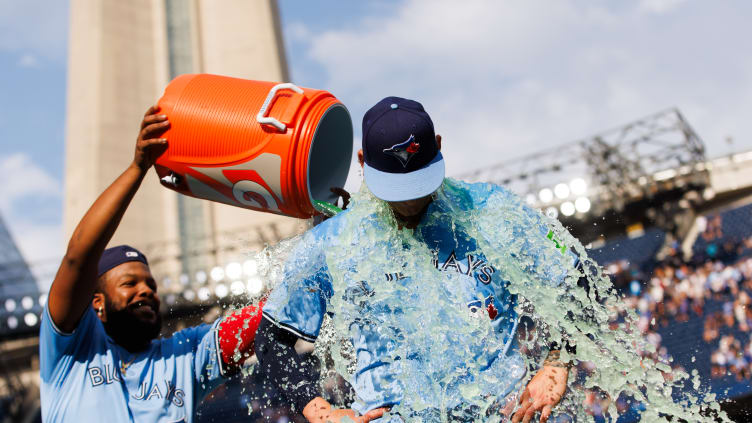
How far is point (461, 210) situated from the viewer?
1.88 meters

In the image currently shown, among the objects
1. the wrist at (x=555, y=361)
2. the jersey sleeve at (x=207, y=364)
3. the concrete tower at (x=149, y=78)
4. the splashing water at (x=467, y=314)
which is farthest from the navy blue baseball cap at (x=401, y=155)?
the concrete tower at (x=149, y=78)

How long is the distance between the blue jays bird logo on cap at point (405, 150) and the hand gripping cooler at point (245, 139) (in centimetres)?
52

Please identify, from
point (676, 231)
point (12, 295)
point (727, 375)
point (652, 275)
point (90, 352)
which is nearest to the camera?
point (90, 352)

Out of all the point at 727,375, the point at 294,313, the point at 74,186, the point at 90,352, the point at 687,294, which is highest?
the point at 294,313

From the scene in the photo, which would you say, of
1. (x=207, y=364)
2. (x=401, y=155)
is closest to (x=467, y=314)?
(x=401, y=155)

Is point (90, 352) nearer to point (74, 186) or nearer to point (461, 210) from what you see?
point (461, 210)

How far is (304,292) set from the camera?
6.04 ft

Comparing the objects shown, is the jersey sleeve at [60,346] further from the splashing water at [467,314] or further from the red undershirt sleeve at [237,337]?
the splashing water at [467,314]

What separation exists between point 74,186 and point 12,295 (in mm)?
7325

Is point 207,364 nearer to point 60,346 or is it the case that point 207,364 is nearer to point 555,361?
point 60,346

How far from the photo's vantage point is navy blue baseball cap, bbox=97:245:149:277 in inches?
94.7

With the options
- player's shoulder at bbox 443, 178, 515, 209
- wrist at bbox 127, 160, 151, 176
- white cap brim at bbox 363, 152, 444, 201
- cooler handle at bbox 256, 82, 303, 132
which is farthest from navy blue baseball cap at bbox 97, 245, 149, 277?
player's shoulder at bbox 443, 178, 515, 209

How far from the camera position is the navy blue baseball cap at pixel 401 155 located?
172 centimetres

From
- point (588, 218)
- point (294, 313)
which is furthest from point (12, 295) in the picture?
point (294, 313)
